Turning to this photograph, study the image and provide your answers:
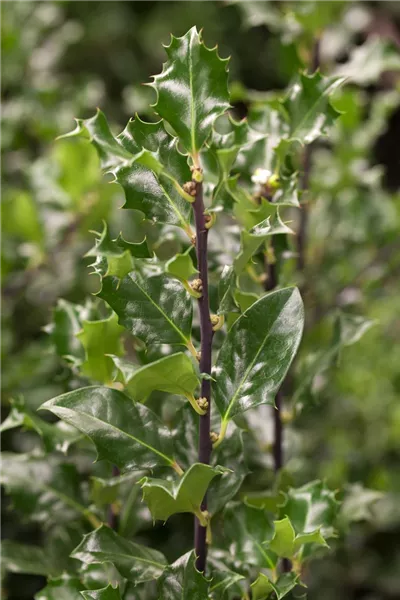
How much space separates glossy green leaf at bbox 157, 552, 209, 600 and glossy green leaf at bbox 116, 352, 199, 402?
0.50 feet

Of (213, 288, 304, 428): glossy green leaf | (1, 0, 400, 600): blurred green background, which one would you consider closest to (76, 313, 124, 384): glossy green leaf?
(213, 288, 304, 428): glossy green leaf

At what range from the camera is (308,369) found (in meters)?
0.99

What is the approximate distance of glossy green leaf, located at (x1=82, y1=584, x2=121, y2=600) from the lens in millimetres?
642

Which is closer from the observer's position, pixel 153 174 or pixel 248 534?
pixel 153 174

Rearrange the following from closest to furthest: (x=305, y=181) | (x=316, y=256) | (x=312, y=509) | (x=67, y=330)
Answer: (x=312, y=509) < (x=67, y=330) < (x=305, y=181) < (x=316, y=256)

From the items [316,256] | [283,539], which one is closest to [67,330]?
[283,539]

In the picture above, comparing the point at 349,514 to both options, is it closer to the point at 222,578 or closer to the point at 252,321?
the point at 222,578

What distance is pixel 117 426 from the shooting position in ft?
2.17

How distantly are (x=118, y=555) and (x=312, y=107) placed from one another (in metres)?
0.52

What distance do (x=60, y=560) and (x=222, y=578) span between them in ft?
0.99

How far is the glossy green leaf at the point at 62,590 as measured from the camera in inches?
30.2

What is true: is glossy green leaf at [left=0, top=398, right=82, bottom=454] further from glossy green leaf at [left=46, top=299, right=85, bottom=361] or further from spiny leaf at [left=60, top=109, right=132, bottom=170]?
spiny leaf at [left=60, top=109, right=132, bottom=170]

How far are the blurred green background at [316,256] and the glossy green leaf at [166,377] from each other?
1.66 feet

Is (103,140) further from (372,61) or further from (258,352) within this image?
(372,61)
